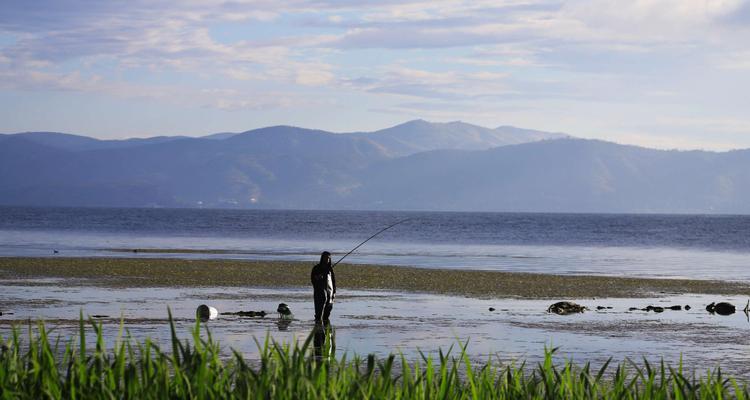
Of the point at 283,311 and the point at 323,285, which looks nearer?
the point at 323,285

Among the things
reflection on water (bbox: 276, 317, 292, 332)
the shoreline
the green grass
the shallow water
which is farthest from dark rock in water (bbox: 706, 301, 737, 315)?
the green grass

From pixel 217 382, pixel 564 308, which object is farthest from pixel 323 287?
pixel 217 382

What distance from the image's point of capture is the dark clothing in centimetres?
2323

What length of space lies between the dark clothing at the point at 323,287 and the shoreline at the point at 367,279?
10946 mm

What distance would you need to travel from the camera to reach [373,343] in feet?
67.8

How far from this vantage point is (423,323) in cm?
2488

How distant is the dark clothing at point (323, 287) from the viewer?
23234 mm

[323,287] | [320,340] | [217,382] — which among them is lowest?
[320,340]

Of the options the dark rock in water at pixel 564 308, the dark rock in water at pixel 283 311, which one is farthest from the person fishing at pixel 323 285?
the dark rock in water at pixel 564 308

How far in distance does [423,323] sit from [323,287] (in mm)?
2766

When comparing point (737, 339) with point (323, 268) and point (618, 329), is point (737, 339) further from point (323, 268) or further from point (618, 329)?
point (323, 268)

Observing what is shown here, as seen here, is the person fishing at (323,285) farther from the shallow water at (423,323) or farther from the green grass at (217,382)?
the green grass at (217,382)

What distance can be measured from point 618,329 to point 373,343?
6.64 meters

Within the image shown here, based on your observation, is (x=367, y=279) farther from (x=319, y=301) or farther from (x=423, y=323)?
(x=319, y=301)
